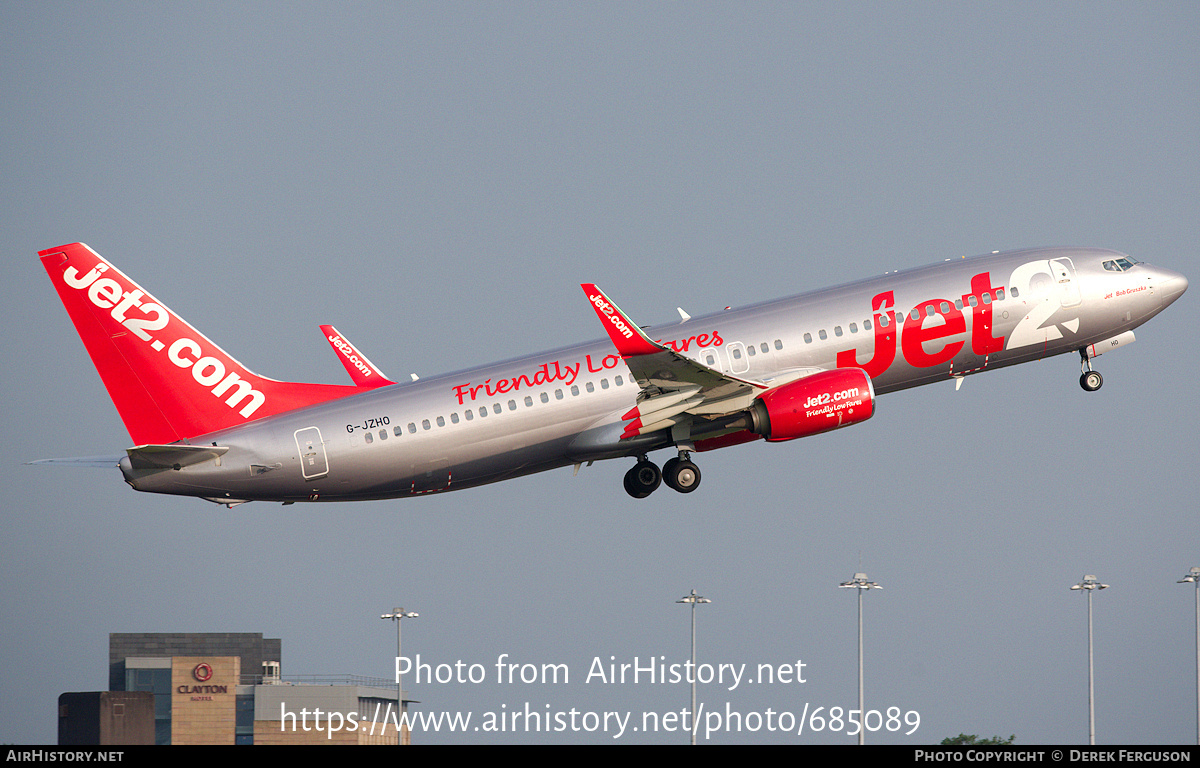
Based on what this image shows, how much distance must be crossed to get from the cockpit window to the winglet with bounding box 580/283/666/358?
17.0 metres

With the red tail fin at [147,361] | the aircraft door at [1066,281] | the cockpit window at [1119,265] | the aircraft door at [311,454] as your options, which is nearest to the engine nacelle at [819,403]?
the aircraft door at [1066,281]

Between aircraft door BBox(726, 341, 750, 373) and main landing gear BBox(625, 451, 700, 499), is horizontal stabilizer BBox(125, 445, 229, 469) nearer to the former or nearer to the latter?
main landing gear BBox(625, 451, 700, 499)

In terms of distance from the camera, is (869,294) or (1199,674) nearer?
(869,294)

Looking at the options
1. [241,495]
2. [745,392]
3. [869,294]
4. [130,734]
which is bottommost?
[130,734]

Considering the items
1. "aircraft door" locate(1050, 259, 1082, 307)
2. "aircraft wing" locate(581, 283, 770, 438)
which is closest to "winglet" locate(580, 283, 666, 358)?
"aircraft wing" locate(581, 283, 770, 438)

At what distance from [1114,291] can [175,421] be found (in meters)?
30.9

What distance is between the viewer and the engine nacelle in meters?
44.7

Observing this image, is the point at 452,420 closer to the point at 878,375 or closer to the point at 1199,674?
the point at 878,375

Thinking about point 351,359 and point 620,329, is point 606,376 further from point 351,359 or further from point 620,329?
point 351,359

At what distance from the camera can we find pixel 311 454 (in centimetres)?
4419

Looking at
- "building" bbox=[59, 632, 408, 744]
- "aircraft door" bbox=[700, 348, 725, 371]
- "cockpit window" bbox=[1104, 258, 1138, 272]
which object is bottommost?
"building" bbox=[59, 632, 408, 744]

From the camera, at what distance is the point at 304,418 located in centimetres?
4481
